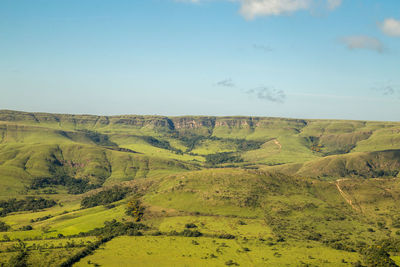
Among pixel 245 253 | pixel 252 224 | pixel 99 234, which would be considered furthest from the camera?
pixel 252 224

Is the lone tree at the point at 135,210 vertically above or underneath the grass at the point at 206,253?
above

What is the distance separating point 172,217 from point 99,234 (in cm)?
3791

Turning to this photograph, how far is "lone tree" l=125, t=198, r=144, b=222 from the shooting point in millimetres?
178538

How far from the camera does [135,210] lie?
183250mm

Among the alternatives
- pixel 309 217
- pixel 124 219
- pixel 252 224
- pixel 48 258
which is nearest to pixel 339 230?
pixel 309 217

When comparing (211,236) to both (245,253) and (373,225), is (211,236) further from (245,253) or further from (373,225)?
(373,225)

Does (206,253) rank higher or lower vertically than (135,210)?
lower

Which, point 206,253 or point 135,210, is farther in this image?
point 135,210

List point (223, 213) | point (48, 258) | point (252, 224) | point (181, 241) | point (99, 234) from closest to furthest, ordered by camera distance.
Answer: point (48, 258) < point (181, 241) < point (99, 234) < point (252, 224) < point (223, 213)

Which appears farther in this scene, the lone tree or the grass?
the lone tree

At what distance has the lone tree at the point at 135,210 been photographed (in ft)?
586

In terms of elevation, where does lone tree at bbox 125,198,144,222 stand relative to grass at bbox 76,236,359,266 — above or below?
above

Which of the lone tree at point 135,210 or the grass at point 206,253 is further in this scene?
the lone tree at point 135,210

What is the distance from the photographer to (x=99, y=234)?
158 m
